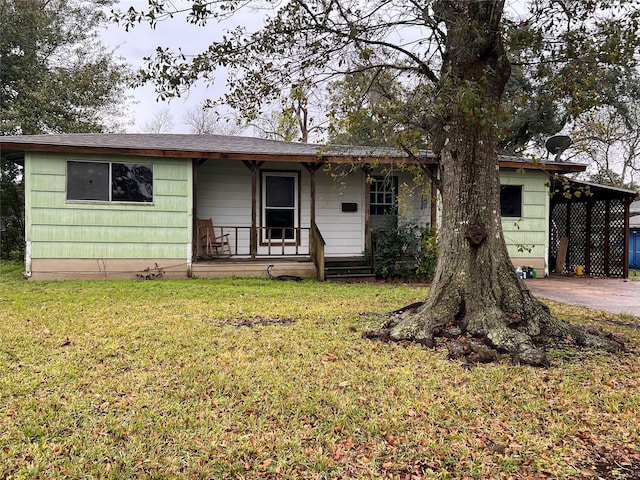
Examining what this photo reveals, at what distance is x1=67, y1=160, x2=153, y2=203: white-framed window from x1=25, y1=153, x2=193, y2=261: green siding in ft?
0.36

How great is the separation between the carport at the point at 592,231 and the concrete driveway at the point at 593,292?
95cm

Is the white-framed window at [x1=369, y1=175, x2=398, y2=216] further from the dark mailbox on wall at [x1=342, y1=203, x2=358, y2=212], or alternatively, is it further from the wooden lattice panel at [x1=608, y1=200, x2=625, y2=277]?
the wooden lattice panel at [x1=608, y1=200, x2=625, y2=277]

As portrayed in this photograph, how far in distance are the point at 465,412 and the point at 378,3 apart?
4.42 metres

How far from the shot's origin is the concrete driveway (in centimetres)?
721

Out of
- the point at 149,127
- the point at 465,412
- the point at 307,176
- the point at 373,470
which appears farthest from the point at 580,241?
the point at 149,127

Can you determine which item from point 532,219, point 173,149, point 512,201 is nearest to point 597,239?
point 532,219

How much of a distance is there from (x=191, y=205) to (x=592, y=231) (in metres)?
11.0

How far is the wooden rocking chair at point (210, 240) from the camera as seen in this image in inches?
391

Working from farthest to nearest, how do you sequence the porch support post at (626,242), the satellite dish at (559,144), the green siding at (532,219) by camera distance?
the satellite dish at (559,144) → the porch support post at (626,242) → the green siding at (532,219)

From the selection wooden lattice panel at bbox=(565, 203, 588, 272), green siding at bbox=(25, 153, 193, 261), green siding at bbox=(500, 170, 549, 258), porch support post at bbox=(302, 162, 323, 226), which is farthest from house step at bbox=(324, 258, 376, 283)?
wooden lattice panel at bbox=(565, 203, 588, 272)

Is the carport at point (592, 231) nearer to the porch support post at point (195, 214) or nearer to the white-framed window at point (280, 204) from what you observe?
the white-framed window at point (280, 204)

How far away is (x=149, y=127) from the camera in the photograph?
85.6 ft

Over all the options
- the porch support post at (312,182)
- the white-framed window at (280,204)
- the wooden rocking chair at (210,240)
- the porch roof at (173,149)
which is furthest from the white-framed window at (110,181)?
the porch support post at (312,182)

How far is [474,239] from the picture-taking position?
4.71 meters
